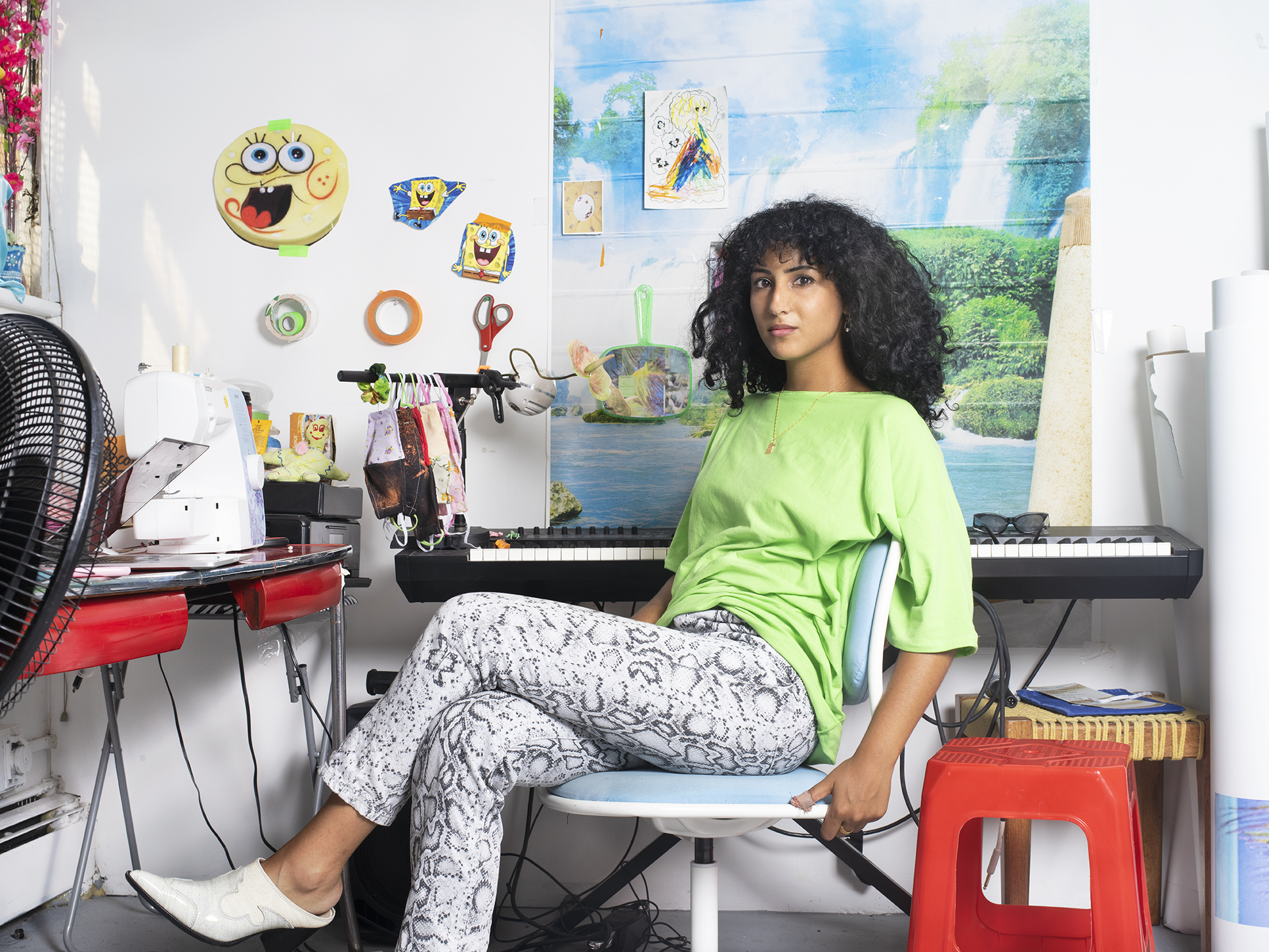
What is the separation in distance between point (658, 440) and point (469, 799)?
1130mm

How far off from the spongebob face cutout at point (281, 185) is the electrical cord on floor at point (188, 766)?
3.51 ft

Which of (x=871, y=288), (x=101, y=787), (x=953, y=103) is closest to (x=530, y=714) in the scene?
(x=871, y=288)

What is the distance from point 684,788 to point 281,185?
1.76m

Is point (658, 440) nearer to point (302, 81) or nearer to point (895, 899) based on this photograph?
point (895, 899)

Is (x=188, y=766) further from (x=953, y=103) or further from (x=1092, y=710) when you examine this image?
(x=953, y=103)

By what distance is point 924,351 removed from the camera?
4.76 ft

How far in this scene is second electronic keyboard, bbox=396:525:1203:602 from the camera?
60.1 inches

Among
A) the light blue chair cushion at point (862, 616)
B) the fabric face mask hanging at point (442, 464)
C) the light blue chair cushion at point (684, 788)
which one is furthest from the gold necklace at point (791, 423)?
the fabric face mask hanging at point (442, 464)

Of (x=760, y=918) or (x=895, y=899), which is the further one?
(x=760, y=918)

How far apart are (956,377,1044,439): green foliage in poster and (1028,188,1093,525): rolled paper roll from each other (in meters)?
0.04

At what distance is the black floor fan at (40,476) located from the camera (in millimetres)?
665

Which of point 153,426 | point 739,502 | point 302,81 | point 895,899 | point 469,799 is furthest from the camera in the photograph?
point 302,81

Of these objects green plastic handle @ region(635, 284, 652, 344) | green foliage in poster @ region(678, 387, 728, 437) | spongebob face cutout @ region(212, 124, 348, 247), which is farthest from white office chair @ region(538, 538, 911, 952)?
spongebob face cutout @ region(212, 124, 348, 247)

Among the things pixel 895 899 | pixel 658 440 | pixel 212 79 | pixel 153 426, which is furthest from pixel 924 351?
pixel 212 79
